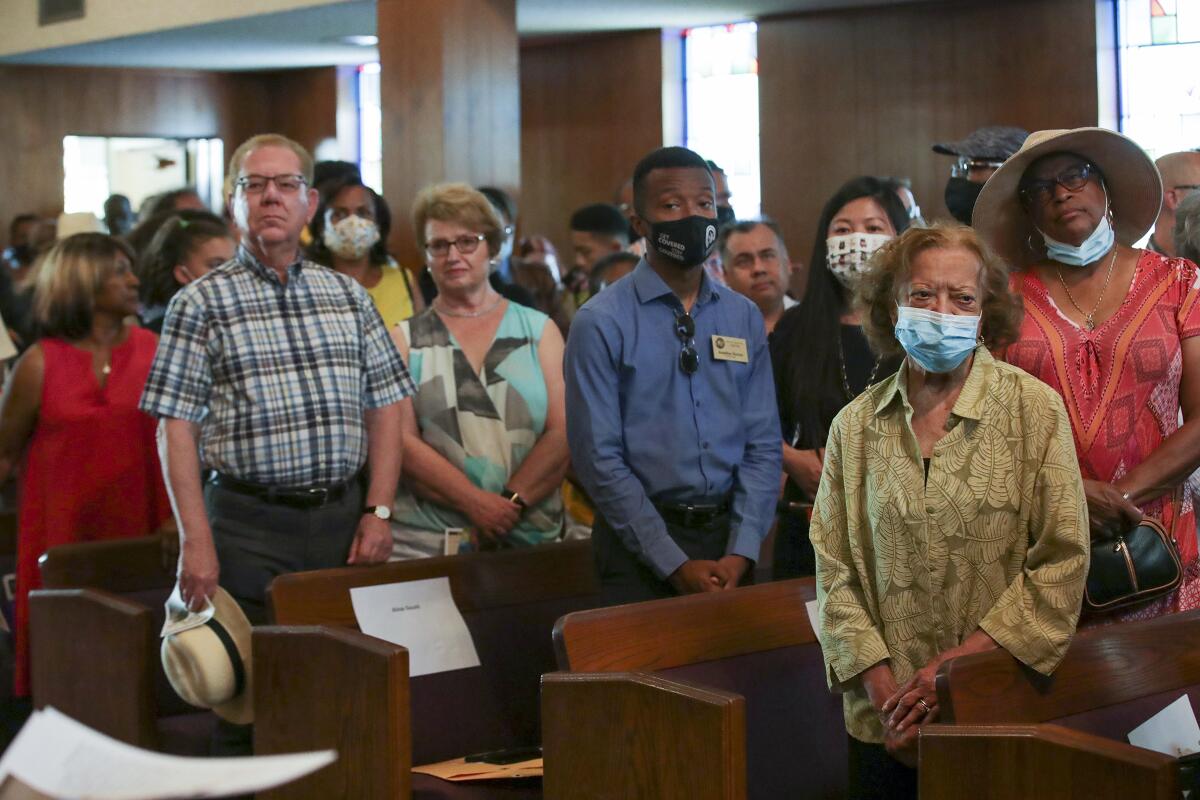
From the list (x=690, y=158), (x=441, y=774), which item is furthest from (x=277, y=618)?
(x=690, y=158)

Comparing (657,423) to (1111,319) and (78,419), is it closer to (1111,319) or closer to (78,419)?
(1111,319)

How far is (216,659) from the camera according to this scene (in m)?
3.18

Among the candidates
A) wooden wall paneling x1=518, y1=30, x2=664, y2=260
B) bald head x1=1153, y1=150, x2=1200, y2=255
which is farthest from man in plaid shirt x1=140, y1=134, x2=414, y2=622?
wooden wall paneling x1=518, y1=30, x2=664, y2=260

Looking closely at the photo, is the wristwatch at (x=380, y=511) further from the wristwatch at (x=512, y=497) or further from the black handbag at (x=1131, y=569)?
the black handbag at (x=1131, y=569)

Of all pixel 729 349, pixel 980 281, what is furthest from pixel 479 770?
pixel 980 281

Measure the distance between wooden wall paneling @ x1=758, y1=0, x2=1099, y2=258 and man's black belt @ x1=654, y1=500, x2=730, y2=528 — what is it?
260 inches

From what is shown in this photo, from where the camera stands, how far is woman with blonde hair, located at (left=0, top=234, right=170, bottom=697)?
4.21 m

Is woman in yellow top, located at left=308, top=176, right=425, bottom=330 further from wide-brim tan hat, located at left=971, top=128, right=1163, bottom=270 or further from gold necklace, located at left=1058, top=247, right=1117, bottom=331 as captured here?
gold necklace, located at left=1058, top=247, right=1117, bottom=331

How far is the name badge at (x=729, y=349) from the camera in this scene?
326cm

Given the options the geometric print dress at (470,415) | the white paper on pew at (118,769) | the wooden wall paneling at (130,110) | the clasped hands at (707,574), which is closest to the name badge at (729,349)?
the clasped hands at (707,574)

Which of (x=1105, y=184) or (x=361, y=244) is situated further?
(x=361, y=244)

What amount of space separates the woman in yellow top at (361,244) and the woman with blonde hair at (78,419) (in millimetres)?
582

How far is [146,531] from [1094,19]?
7.00m

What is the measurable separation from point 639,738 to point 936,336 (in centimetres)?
84
